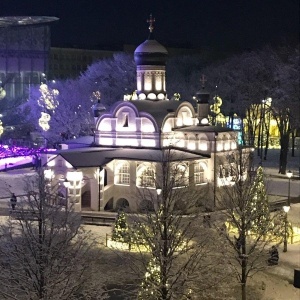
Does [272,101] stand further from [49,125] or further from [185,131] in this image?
[49,125]

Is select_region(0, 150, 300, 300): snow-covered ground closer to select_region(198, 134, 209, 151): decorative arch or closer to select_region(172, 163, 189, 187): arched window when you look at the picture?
select_region(172, 163, 189, 187): arched window

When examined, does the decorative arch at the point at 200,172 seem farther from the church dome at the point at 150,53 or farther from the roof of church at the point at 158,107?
the church dome at the point at 150,53

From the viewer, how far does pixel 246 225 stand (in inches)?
990

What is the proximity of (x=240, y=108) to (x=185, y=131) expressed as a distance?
2633cm

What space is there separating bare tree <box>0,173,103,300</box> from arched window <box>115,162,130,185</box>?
2092 cm

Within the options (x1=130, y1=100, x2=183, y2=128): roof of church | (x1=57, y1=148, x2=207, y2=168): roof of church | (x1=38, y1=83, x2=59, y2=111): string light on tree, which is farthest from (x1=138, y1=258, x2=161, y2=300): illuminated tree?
(x1=38, y1=83, x2=59, y2=111): string light on tree

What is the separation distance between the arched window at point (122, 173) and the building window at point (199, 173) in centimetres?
380

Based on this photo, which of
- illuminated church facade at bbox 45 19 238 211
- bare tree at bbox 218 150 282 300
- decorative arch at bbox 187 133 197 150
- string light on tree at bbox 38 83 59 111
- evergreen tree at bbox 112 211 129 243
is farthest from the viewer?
string light on tree at bbox 38 83 59 111

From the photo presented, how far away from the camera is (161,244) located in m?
21.1

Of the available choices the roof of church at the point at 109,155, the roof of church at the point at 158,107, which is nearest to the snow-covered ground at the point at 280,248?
the roof of church at the point at 109,155

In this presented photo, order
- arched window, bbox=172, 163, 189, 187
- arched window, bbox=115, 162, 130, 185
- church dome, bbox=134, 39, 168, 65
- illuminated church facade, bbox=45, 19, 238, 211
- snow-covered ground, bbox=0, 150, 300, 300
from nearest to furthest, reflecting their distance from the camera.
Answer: arched window, bbox=172, 163, 189, 187 < snow-covered ground, bbox=0, 150, 300, 300 < illuminated church facade, bbox=45, 19, 238, 211 < arched window, bbox=115, 162, 130, 185 < church dome, bbox=134, 39, 168, 65

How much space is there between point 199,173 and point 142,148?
357 cm

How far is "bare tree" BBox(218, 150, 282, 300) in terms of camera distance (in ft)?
81.1

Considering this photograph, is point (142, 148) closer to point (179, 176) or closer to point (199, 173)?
point (199, 173)
